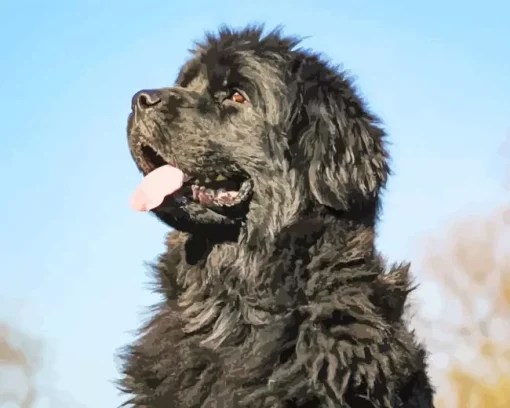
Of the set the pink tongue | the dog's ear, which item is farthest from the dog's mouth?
the dog's ear

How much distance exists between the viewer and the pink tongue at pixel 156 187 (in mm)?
3920

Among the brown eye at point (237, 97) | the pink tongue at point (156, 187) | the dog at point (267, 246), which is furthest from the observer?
the brown eye at point (237, 97)

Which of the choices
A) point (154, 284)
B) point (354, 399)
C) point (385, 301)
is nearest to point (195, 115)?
point (154, 284)

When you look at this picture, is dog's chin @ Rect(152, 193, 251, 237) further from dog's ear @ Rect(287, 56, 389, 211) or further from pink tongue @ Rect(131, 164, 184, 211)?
dog's ear @ Rect(287, 56, 389, 211)

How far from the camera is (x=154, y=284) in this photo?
420cm

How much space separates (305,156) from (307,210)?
27 centimetres

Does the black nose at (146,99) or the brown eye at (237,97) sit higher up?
the brown eye at (237,97)

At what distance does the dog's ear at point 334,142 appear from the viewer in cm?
401

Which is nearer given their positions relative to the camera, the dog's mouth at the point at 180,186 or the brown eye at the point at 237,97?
the dog's mouth at the point at 180,186

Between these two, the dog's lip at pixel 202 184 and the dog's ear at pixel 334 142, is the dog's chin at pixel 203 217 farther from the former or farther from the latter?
the dog's ear at pixel 334 142

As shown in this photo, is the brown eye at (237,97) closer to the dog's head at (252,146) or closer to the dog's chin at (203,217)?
the dog's head at (252,146)

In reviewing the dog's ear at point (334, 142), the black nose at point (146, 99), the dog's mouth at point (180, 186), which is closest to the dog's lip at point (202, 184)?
the dog's mouth at point (180, 186)

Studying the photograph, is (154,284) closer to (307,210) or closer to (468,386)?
(307,210)

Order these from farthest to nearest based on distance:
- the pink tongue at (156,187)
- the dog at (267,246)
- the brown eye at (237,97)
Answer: the brown eye at (237,97), the pink tongue at (156,187), the dog at (267,246)
